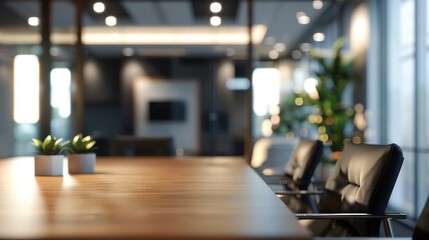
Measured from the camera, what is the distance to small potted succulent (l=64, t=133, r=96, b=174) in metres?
2.43

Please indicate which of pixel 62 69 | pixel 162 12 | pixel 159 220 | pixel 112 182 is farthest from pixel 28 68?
pixel 159 220

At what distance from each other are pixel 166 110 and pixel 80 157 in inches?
371

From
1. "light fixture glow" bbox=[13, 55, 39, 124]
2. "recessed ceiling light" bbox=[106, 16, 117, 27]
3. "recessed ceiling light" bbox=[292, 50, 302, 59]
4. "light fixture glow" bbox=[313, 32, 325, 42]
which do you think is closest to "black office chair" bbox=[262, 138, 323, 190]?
"light fixture glow" bbox=[13, 55, 39, 124]

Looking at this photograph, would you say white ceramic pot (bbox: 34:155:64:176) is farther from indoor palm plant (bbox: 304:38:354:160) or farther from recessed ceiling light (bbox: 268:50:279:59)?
recessed ceiling light (bbox: 268:50:279:59)

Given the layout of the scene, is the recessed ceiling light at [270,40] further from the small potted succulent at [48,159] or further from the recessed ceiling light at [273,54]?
the small potted succulent at [48,159]

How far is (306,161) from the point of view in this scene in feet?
8.87

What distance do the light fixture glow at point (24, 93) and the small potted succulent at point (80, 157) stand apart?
137 inches

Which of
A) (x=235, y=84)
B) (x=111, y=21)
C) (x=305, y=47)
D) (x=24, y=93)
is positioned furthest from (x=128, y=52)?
(x=24, y=93)

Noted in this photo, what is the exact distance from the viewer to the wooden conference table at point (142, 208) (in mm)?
1048

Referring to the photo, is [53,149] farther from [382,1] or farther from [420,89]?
[382,1]

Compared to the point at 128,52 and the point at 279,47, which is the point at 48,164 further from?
the point at 128,52

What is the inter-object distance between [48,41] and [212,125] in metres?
6.98

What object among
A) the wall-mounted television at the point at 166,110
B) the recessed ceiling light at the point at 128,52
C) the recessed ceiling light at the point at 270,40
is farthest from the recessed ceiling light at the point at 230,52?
the recessed ceiling light at the point at 128,52

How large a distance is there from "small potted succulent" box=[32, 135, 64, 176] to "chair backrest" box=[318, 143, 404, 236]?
113cm
